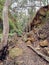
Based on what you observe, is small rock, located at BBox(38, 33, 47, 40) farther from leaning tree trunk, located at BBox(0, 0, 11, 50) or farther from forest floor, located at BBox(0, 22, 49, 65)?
leaning tree trunk, located at BBox(0, 0, 11, 50)

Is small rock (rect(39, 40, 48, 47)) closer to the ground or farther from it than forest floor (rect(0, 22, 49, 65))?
farther from it

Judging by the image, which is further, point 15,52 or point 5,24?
point 15,52

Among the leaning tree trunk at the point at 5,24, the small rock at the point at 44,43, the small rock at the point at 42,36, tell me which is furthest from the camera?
the small rock at the point at 42,36

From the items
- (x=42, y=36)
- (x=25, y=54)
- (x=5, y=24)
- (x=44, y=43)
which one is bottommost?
Answer: (x=25, y=54)

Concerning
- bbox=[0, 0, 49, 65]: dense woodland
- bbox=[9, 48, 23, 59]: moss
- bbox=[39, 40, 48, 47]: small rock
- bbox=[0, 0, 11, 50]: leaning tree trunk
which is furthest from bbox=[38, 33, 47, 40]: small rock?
bbox=[0, 0, 11, 50]: leaning tree trunk

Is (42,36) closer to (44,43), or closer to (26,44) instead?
(44,43)

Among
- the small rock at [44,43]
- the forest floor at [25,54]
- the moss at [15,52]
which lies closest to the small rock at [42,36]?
the forest floor at [25,54]

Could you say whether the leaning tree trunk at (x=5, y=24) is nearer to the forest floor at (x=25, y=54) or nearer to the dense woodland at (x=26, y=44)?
the dense woodland at (x=26, y=44)

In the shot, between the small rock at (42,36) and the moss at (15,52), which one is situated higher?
the small rock at (42,36)

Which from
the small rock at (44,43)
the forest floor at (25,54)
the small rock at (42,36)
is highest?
the small rock at (42,36)

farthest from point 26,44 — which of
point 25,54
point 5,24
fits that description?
point 5,24

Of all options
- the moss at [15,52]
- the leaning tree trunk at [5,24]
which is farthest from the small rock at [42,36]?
the leaning tree trunk at [5,24]

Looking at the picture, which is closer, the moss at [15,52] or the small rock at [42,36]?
the moss at [15,52]

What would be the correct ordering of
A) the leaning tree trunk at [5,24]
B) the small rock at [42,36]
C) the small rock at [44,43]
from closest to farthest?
the leaning tree trunk at [5,24] < the small rock at [44,43] < the small rock at [42,36]
